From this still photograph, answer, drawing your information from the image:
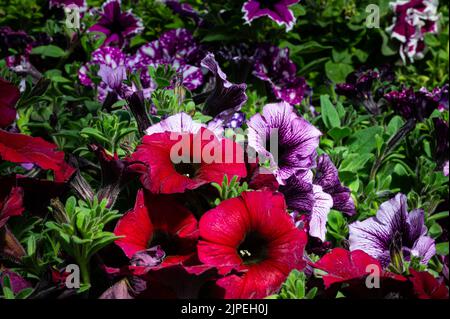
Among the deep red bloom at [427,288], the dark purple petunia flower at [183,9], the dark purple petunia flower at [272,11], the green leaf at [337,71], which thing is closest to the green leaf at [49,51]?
the dark purple petunia flower at [183,9]

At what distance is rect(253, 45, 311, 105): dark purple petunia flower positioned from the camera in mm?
1887

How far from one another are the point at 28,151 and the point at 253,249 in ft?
1.36

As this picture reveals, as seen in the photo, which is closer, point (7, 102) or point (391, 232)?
point (7, 102)

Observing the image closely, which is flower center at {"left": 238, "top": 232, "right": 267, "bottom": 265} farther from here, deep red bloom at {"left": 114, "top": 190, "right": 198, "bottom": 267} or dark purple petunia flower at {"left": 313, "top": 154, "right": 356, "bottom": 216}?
dark purple petunia flower at {"left": 313, "top": 154, "right": 356, "bottom": 216}

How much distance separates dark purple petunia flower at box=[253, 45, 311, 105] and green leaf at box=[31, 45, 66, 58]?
0.60 m

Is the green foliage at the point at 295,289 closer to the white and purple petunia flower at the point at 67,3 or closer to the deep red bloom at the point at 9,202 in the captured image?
the deep red bloom at the point at 9,202

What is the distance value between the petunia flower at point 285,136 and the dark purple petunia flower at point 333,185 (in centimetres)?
5

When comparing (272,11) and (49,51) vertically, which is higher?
(272,11)

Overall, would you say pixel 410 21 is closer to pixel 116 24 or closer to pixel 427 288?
pixel 116 24

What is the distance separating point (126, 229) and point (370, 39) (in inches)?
58.8

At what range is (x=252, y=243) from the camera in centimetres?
110

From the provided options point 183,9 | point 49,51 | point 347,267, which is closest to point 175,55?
point 183,9

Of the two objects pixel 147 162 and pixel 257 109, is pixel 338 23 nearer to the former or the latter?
pixel 257 109
